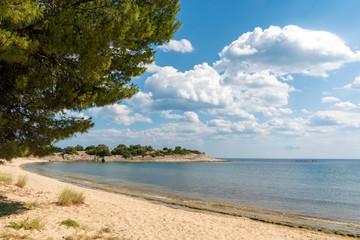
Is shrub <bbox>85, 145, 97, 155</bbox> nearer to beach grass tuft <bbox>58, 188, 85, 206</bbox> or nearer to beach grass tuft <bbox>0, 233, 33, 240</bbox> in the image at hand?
beach grass tuft <bbox>58, 188, 85, 206</bbox>

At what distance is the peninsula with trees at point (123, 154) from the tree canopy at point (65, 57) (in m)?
109

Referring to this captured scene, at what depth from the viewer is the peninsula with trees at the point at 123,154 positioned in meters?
115

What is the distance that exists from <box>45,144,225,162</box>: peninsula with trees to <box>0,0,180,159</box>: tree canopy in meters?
109

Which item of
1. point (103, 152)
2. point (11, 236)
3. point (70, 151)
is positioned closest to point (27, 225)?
point (11, 236)

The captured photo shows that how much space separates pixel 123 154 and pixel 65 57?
127568 millimetres

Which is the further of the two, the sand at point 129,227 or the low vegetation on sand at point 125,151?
the low vegetation on sand at point 125,151

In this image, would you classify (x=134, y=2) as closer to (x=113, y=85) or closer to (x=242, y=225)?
(x=113, y=85)

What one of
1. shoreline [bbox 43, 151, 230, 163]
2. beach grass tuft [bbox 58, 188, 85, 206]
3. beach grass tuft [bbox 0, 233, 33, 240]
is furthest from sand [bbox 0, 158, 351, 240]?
shoreline [bbox 43, 151, 230, 163]

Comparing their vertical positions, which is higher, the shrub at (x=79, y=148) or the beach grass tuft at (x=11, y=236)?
the beach grass tuft at (x=11, y=236)

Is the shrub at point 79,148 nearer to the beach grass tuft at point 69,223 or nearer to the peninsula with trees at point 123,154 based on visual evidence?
the peninsula with trees at point 123,154

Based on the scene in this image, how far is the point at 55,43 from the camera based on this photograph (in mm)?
5293

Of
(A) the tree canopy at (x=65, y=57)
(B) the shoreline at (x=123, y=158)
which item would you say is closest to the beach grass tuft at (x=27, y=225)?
(A) the tree canopy at (x=65, y=57)

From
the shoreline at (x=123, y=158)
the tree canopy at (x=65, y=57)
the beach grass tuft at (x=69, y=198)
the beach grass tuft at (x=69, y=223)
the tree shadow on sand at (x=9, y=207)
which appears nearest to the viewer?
the tree canopy at (x=65, y=57)

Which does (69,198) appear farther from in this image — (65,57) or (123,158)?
(123,158)
